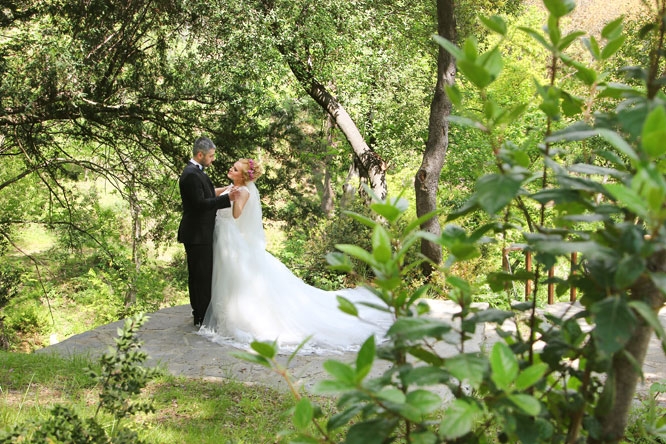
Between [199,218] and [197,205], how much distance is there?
0.20 meters

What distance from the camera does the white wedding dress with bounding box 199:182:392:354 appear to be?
674cm

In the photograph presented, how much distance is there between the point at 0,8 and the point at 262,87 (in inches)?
168

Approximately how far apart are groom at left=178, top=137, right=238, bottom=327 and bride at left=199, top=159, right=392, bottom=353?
123 millimetres

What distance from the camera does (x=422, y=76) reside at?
15375 mm

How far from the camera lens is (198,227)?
6957 mm

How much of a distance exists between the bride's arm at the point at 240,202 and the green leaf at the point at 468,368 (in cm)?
613

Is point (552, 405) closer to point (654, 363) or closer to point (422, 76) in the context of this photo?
point (654, 363)

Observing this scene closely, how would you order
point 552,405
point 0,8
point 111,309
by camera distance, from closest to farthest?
point 552,405 < point 0,8 < point 111,309

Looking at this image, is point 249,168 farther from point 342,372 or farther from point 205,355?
point 342,372

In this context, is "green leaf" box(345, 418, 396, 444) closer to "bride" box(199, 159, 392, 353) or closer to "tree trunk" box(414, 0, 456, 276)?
"bride" box(199, 159, 392, 353)

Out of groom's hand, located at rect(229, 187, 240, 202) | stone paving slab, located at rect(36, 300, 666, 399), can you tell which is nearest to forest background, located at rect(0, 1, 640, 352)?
groom's hand, located at rect(229, 187, 240, 202)

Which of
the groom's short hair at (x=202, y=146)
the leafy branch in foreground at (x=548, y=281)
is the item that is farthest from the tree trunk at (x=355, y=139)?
the leafy branch in foreground at (x=548, y=281)

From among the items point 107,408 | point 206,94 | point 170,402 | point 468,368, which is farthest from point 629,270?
point 206,94

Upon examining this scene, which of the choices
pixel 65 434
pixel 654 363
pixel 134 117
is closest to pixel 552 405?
pixel 65 434
